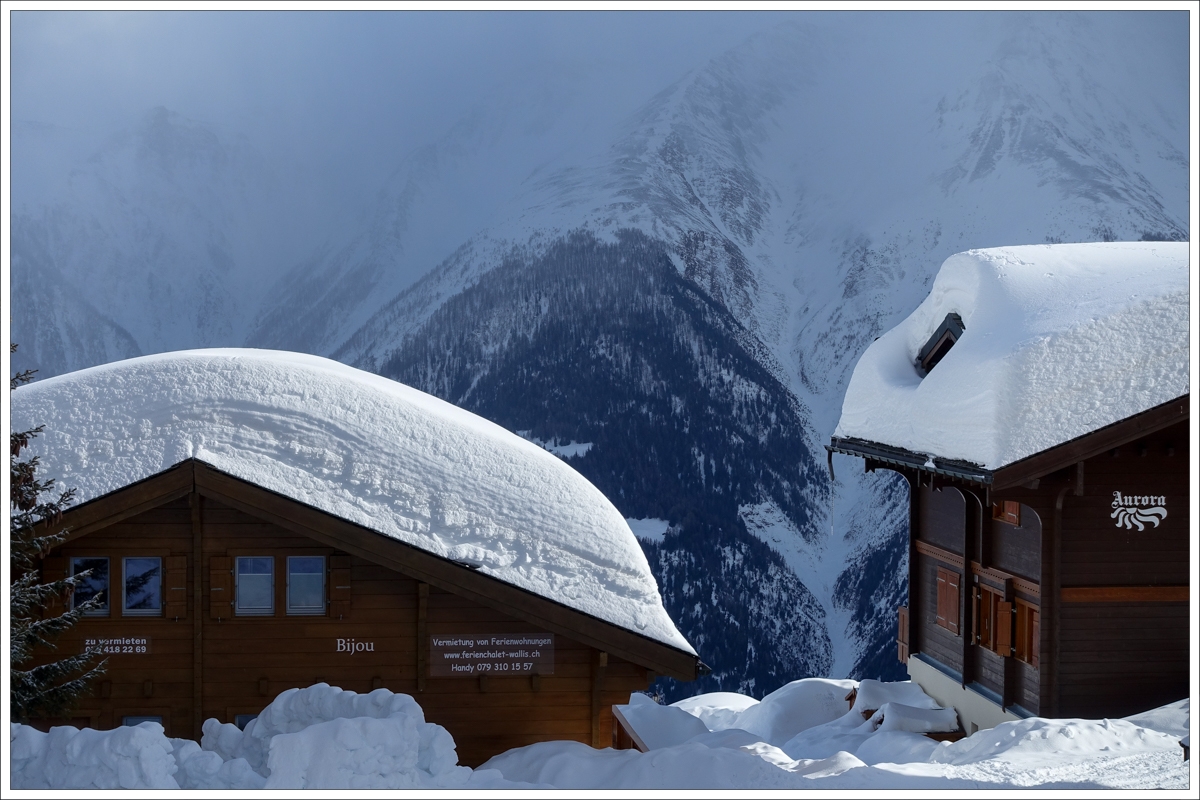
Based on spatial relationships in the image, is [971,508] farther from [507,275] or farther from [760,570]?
[507,275]

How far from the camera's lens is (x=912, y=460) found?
15117 mm

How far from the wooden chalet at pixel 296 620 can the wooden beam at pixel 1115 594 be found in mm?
5552

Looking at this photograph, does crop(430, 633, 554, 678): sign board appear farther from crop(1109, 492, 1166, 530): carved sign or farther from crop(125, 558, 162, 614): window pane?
crop(1109, 492, 1166, 530): carved sign

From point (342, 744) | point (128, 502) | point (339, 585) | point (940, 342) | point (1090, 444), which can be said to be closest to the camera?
point (342, 744)

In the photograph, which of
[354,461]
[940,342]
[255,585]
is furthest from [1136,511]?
[255,585]

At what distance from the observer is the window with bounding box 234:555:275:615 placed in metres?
11.9

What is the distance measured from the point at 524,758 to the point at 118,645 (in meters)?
4.67

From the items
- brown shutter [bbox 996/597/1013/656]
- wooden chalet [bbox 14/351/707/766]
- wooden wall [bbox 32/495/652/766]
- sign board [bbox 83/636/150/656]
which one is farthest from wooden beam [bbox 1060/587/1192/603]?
sign board [bbox 83/636/150/656]

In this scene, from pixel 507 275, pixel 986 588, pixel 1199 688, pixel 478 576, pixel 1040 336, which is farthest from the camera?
pixel 507 275

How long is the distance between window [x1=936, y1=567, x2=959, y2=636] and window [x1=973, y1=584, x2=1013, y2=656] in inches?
35.1

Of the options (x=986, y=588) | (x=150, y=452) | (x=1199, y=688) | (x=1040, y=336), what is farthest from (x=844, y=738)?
(x=150, y=452)

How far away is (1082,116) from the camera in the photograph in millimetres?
102250

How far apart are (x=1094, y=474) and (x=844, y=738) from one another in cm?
598

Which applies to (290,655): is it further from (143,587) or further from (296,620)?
(143,587)
